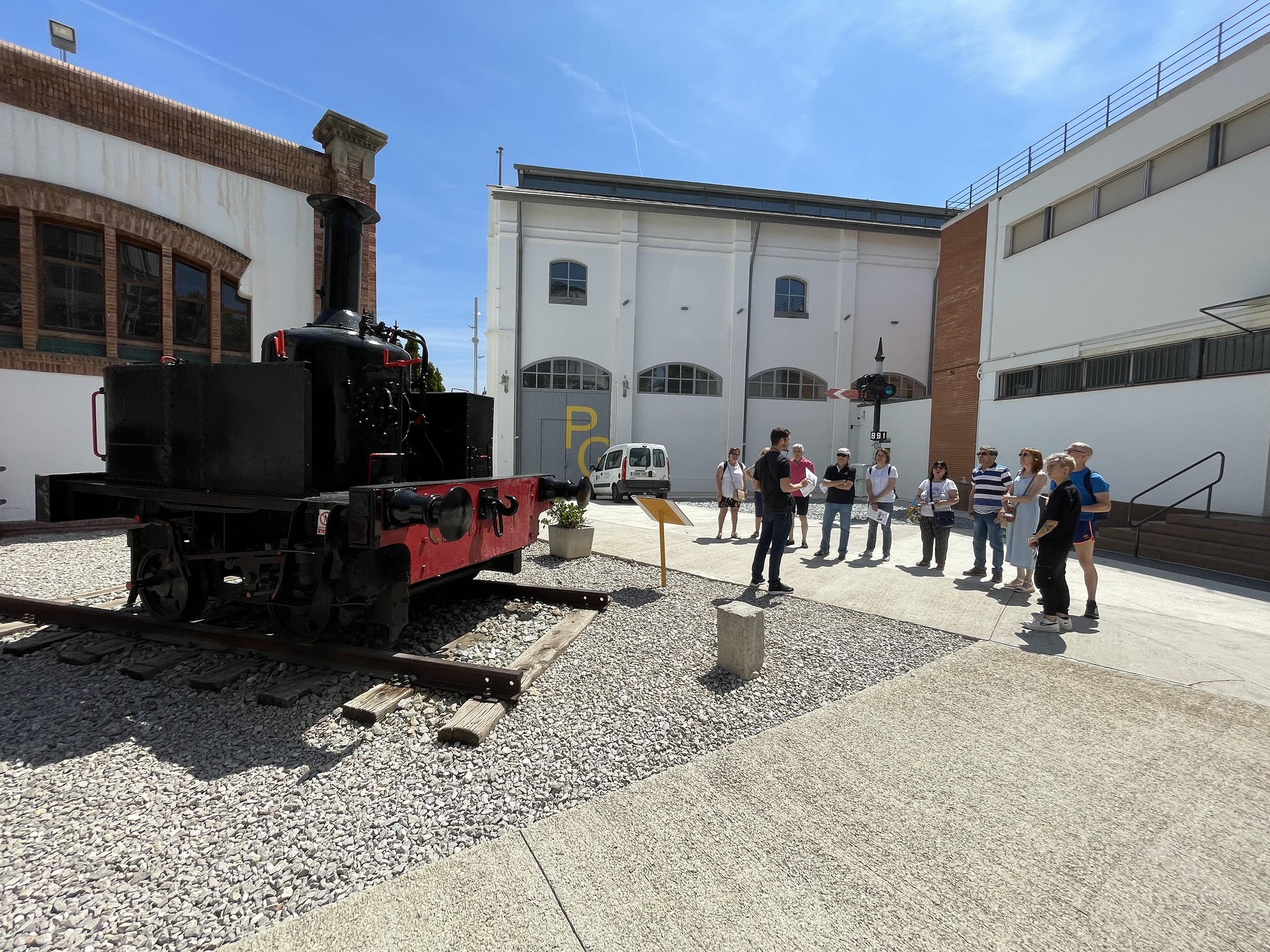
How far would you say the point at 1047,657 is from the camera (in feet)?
14.5

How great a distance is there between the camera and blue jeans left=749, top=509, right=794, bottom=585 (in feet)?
20.2

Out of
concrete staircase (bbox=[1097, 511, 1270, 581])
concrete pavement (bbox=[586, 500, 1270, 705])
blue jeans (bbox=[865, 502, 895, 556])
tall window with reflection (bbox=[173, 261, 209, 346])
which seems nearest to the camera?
concrete pavement (bbox=[586, 500, 1270, 705])

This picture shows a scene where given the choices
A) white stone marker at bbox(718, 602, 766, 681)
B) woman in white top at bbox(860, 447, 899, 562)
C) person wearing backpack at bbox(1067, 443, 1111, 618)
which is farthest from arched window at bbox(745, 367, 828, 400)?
white stone marker at bbox(718, 602, 766, 681)

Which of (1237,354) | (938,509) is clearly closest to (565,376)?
(938,509)

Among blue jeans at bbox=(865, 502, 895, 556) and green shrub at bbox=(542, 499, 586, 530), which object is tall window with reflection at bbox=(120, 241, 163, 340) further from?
blue jeans at bbox=(865, 502, 895, 556)

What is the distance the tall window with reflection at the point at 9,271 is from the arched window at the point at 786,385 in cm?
1833

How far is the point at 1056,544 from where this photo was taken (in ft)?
17.0

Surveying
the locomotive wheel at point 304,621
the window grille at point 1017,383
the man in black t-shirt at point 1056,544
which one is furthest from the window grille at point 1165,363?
the locomotive wheel at point 304,621

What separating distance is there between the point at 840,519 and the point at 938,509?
1.24 m

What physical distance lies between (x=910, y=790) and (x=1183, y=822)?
42.5 inches

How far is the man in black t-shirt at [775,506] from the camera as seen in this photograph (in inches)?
235

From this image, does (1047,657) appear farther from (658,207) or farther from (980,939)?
(658,207)

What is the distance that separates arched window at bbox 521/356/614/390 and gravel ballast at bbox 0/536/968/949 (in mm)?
15698

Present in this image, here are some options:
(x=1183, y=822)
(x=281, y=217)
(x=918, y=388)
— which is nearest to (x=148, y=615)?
(x=1183, y=822)
